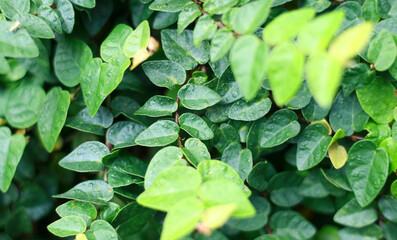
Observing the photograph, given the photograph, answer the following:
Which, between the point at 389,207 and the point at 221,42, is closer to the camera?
the point at 221,42

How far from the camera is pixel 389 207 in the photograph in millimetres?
942

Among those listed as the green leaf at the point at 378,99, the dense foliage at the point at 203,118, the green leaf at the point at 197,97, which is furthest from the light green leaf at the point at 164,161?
the green leaf at the point at 378,99

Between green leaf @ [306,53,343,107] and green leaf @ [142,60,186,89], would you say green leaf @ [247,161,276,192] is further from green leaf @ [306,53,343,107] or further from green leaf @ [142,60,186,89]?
green leaf @ [306,53,343,107]

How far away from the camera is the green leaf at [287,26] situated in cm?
57

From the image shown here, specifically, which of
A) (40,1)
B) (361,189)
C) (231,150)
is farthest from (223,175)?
(40,1)

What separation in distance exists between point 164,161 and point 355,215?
0.48 meters

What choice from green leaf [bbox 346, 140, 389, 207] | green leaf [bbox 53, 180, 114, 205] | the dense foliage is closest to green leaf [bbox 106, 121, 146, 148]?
the dense foliage

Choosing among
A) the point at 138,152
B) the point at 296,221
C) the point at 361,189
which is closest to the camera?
the point at 361,189

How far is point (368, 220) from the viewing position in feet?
3.05

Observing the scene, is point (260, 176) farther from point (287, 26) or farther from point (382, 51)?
point (287, 26)

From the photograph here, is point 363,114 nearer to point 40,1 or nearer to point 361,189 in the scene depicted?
point 361,189

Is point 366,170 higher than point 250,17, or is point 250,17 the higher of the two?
point 250,17

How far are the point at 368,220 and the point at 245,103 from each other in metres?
0.40

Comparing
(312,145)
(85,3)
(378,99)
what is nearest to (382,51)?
(378,99)
